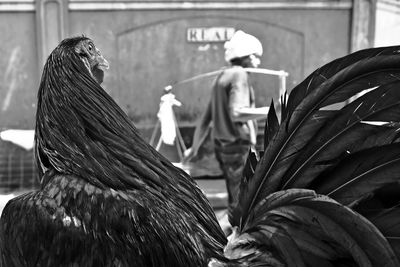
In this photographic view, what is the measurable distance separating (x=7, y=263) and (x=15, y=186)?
492cm

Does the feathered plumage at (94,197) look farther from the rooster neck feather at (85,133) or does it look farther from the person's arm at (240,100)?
the person's arm at (240,100)

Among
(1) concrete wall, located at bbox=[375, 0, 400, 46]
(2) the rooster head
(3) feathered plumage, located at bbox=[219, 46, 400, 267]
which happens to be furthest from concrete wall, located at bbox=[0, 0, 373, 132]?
(3) feathered plumage, located at bbox=[219, 46, 400, 267]

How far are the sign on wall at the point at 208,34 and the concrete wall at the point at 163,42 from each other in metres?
0.06

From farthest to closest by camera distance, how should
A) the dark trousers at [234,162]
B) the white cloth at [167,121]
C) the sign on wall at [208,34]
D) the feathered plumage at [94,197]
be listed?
the sign on wall at [208,34] → the white cloth at [167,121] → the dark trousers at [234,162] → the feathered plumage at [94,197]

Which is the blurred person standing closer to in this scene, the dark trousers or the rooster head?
the dark trousers

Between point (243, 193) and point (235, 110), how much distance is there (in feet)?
7.52

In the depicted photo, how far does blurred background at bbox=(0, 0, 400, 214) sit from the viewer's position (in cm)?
746

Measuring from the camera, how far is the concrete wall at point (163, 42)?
7488mm

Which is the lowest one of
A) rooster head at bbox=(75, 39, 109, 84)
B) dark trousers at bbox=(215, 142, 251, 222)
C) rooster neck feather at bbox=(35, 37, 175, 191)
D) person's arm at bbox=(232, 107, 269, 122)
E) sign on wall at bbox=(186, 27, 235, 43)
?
dark trousers at bbox=(215, 142, 251, 222)

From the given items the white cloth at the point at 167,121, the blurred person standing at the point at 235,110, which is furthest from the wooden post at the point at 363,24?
the blurred person standing at the point at 235,110

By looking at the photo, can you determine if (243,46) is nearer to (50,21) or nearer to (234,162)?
(234,162)

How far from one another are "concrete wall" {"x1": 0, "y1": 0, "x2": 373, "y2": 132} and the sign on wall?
0.06 metres

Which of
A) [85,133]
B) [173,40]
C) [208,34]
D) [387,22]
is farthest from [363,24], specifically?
[85,133]

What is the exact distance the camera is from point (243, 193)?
6.44ft
